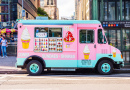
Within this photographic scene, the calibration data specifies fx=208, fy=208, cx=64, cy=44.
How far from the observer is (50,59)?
10.1 metres

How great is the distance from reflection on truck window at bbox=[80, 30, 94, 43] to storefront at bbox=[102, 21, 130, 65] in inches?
142

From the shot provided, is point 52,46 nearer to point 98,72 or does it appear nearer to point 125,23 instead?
Answer: point 98,72

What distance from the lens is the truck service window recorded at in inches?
394

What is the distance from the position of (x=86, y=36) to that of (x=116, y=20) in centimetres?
421

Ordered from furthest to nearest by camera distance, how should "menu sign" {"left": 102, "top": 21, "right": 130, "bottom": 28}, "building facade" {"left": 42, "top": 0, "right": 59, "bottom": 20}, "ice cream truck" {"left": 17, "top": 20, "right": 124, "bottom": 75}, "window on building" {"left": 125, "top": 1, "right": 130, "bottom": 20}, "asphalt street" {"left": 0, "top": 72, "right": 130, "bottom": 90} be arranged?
"building facade" {"left": 42, "top": 0, "right": 59, "bottom": 20}, "window on building" {"left": 125, "top": 1, "right": 130, "bottom": 20}, "menu sign" {"left": 102, "top": 21, "right": 130, "bottom": 28}, "ice cream truck" {"left": 17, "top": 20, "right": 124, "bottom": 75}, "asphalt street" {"left": 0, "top": 72, "right": 130, "bottom": 90}

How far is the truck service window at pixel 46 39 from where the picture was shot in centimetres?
1002

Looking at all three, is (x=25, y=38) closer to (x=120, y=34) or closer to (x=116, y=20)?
(x=116, y=20)

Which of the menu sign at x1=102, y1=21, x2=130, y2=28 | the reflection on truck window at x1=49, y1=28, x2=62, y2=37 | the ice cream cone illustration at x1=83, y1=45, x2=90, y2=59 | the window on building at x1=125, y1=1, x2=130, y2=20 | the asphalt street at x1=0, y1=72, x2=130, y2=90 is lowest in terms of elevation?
the asphalt street at x1=0, y1=72, x2=130, y2=90

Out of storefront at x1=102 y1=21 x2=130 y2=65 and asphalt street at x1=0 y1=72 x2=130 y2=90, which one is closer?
asphalt street at x1=0 y1=72 x2=130 y2=90

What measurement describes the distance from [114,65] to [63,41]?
2826 millimetres

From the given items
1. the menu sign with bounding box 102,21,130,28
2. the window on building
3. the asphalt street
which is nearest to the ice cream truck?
the asphalt street

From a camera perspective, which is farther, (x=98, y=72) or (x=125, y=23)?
(x=125, y=23)

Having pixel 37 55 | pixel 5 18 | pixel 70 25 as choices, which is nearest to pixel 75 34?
pixel 70 25

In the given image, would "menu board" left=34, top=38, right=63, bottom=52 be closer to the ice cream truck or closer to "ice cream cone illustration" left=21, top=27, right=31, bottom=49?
the ice cream truck
